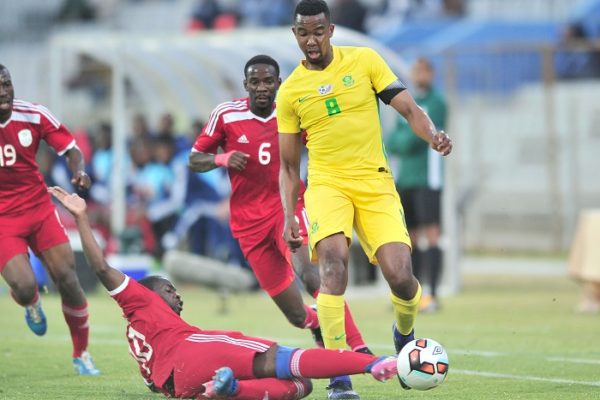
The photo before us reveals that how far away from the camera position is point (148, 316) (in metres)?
8.28

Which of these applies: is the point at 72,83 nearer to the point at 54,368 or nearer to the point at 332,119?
the point at 54,368

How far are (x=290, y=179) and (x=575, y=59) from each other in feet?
47.8

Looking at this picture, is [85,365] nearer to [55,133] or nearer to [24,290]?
[24,290]

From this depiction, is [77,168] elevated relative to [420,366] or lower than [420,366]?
elevated

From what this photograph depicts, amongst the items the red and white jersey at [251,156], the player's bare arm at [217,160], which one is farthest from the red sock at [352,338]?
the player's bare arm at [217,160]

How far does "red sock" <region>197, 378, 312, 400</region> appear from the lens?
7797 mm

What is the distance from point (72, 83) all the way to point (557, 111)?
9.13m

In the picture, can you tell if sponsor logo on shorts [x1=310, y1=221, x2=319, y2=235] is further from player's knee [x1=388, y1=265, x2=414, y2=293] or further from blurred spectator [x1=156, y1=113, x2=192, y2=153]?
blurred spectator [x1=156, y1=113, x2=192, y2=153]

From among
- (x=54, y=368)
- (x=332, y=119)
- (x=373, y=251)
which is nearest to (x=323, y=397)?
(x=373, y=251)

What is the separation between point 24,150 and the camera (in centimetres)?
1041

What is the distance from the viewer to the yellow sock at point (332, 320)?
855cm

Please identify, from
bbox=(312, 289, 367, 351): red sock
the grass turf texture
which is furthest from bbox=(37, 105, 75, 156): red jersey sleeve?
bbox=(312, 289, 367, 351): red sock

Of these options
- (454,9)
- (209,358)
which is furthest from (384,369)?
(454,9)

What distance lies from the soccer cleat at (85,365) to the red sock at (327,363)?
2.93 meters
